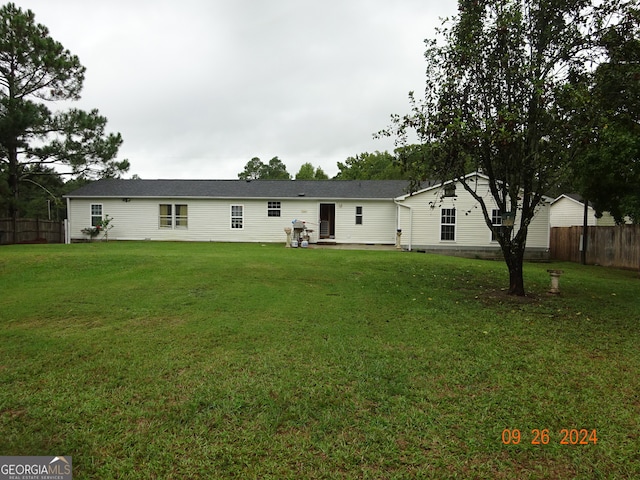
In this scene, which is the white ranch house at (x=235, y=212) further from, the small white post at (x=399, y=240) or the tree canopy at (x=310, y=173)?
the tree canopy at (x=310, y=173)

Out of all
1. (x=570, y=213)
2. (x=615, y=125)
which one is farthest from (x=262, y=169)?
(x=615, y=125)

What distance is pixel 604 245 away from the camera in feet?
48.1

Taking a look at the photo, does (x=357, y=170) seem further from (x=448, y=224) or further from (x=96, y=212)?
(x=96, y=212)

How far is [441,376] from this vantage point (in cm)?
340

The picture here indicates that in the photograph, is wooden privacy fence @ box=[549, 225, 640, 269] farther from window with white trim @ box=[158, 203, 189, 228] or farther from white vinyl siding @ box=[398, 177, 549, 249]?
window with white trim @ box=[158, 203, 189, 228]

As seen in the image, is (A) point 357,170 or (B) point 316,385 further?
(A) point 357,170

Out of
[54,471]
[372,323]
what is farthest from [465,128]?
[54,471]

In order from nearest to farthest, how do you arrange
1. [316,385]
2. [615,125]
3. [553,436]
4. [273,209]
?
[553,436], [316,385], [615,125], [273,209]

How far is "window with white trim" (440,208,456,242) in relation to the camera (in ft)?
57.7

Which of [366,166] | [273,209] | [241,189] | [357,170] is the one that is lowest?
[273,209]

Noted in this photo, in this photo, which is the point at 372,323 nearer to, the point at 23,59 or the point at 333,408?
the point at 333,408

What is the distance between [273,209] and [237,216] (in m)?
2.12

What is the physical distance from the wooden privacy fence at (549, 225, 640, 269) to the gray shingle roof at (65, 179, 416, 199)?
818 cm

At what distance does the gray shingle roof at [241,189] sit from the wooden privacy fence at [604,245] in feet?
26.8
